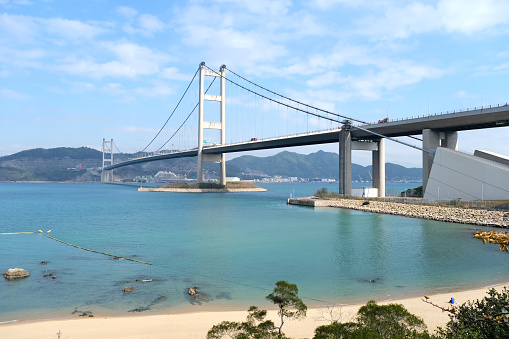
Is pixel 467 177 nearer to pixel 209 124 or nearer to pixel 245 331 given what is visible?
pixel 245 331

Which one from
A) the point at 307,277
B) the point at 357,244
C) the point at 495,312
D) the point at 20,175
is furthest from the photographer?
the point at 20,175

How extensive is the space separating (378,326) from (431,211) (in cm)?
2907

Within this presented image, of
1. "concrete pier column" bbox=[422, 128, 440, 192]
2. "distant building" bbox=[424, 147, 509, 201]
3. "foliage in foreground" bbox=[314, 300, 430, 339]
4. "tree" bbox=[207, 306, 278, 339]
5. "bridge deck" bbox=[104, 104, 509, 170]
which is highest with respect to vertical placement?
"bridge deck" bbox=[104, 104, 509, 170]

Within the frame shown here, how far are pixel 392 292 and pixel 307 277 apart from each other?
300cm

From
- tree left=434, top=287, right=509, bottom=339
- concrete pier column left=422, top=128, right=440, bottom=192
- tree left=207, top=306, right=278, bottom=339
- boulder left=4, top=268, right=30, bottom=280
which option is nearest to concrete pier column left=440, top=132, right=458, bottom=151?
concrete pier column left=422, top=128, right=440, bottom=192

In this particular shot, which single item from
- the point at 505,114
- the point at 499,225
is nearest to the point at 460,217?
the point at 499,225

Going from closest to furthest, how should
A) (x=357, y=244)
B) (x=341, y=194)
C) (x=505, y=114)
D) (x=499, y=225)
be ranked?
(x=357, y=244) → (x=499, y=225) → (x=505, y=114) → (x=341, y=194)

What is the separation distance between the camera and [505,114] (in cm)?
3178

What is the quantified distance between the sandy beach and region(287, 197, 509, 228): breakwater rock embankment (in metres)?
19.3

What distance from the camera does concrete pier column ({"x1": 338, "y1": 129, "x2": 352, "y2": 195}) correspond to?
4722 cm

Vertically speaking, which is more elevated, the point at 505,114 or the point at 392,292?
the point at 505,114

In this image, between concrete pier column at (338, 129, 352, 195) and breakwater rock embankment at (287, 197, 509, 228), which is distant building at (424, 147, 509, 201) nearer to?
breakwater rock embankment at (287, 197, 509, 228)

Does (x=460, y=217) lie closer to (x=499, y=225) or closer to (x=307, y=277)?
(x=499, y=225)

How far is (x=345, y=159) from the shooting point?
47.3 metres
